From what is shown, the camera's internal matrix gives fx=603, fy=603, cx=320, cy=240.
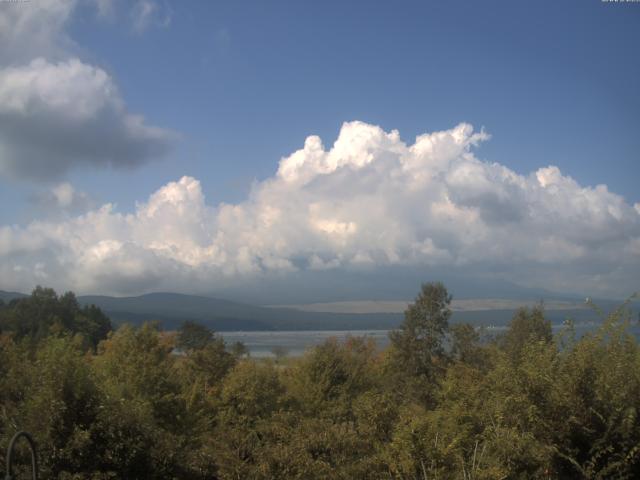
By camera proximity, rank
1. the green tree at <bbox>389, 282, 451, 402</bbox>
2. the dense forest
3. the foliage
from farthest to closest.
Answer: the foliage → the green tree at <bbox>389, 282, 451, 402</bbox> → the dense forest

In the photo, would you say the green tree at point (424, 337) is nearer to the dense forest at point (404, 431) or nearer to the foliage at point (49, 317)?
the dense forest at point (404, 431)

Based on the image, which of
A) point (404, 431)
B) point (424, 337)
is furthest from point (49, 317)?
point (404, 431)

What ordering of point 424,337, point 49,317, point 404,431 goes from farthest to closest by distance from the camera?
point 49,317
point 424,337
point 404,431

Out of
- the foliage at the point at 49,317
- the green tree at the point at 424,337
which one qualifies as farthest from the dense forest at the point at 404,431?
the foliage at the point at 49,317

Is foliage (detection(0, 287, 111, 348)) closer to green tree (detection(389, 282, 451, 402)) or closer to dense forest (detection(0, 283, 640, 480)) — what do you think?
green tree (detection(389, 282, 451, 402))

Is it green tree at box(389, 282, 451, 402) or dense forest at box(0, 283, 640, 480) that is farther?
green tree at box(389, 282, 451, 402)

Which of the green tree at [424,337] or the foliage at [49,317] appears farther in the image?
the foliage at [49,317]

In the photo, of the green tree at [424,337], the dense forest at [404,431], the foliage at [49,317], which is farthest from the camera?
the foliage at [49,317]

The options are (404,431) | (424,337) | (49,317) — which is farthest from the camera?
(49,317)

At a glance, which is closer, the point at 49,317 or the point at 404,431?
the point at 404,431

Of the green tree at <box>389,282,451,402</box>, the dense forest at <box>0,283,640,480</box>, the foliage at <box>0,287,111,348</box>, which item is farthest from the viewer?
the foliage at <box>0,287,111,348</box>

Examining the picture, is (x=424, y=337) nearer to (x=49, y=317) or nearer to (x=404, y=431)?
(x=404, y=431)

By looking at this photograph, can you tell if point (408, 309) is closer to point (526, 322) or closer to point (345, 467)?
point (526, 322)

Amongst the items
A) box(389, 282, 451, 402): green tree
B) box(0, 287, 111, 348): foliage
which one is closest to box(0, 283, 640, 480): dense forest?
box(389, 282, 451, 402): green tree
